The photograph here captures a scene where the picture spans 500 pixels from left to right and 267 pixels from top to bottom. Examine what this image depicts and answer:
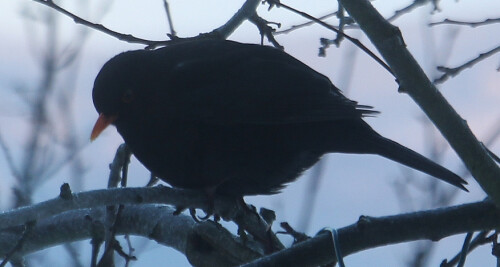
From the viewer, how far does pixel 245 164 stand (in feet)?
12.5

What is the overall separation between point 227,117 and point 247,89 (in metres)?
0.25

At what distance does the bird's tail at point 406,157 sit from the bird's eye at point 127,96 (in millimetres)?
1146

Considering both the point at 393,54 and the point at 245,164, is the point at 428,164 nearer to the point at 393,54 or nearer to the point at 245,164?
the point at 245,164

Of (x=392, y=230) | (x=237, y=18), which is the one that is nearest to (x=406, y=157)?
(x=237, y=18)

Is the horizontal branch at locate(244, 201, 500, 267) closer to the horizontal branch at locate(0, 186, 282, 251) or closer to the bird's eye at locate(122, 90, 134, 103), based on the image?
the horizontal branch at locate(0, 186, 282, 251)

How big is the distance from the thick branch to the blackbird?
1458mm

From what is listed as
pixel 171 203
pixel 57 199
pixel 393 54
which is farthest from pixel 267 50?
pixel 393 54

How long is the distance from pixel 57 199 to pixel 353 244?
38.3 inches

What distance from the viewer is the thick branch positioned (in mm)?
2111

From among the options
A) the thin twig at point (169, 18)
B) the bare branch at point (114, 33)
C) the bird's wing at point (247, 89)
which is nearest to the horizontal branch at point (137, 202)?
the bird's wing at point (247, 89)

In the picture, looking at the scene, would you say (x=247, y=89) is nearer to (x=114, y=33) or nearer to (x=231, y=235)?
(x=114, y=33)

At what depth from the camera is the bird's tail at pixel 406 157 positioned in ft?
11.6

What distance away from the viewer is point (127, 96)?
4023mm

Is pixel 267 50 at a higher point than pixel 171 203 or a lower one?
higher
